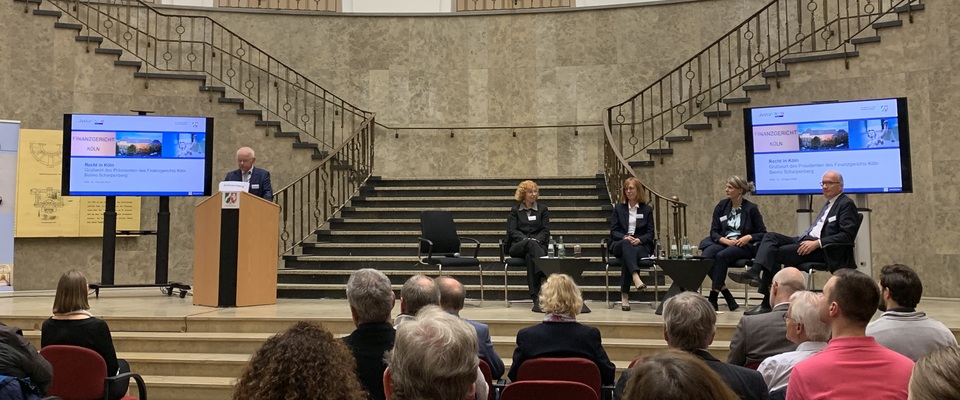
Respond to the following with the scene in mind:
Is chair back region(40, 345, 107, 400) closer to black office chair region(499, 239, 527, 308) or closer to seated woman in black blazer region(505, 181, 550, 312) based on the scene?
black office chair region(499, 239, 527, 308)

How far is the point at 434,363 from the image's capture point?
5.75ft

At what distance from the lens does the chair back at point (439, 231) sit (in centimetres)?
749

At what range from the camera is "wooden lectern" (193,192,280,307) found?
6477mm

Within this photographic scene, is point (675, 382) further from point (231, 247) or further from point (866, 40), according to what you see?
point (866, 40)

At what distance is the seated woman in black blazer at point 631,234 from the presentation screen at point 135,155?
3.83m

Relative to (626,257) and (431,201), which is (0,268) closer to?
(431,201)

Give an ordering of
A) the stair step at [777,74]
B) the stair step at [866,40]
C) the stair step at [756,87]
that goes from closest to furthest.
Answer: the stair step at [866,40] → the stair step at [777,74] → the stair step at [756,87]

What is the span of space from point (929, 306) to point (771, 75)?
344 cm

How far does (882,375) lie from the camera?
7.34 ft

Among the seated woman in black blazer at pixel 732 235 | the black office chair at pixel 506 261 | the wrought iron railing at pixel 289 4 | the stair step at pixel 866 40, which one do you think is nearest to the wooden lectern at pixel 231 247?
the black office chair at pixel 506 261

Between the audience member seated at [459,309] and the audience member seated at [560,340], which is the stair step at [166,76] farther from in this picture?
the audience member seated at [560,340]

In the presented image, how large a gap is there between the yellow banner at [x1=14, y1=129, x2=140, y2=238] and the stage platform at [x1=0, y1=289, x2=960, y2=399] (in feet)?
9.93

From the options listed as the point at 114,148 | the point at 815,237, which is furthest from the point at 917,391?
the point at 114,148

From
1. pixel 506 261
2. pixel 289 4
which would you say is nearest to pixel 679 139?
pixel 506 261
